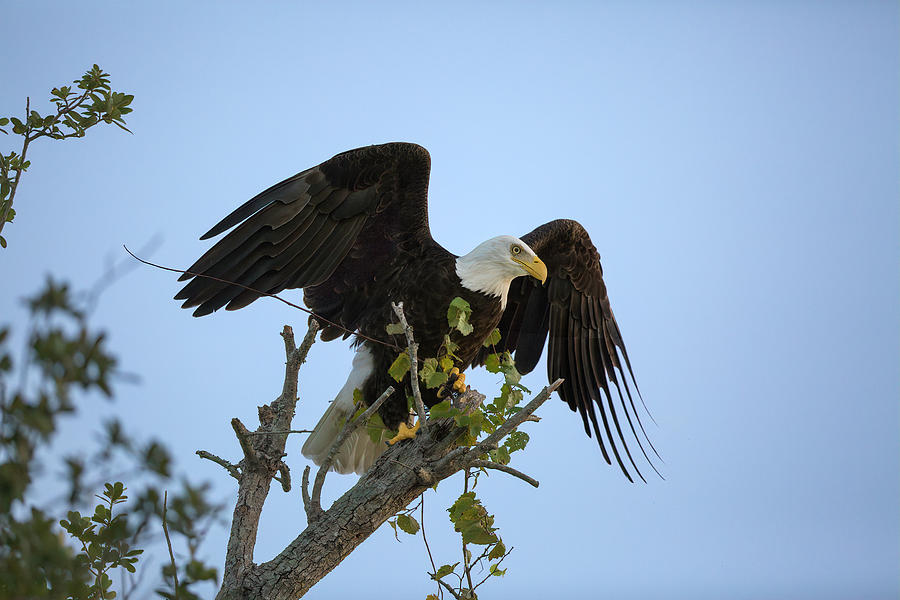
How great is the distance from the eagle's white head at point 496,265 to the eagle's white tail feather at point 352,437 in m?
0.55

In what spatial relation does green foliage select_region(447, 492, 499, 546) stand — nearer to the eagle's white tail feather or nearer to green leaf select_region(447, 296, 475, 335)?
green leaf select_region(447, 296, 475, 335)

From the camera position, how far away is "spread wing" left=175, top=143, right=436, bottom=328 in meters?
2.81

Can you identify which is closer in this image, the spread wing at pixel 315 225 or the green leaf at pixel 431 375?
the green leaf at pixel 431 375

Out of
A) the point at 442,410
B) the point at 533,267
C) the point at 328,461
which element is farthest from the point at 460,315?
the point at 328,461

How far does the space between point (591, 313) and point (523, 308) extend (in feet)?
1.16

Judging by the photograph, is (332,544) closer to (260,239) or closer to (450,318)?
(450,318)

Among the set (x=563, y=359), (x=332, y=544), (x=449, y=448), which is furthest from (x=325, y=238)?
(x=563, y=359)

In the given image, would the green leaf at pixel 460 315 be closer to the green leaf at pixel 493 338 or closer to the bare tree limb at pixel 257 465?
the green leaf at pixel 493 338

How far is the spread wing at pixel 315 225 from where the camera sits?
2.81 metres

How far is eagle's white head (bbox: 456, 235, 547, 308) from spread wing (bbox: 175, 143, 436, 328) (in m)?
0.22

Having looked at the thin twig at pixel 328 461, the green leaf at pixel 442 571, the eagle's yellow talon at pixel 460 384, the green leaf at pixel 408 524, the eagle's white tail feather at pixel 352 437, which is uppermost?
the eagle's white tail feather at pixel 352 437

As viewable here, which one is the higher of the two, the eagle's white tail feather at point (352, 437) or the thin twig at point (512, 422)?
the eagle's white tail feather at point (352, 437)

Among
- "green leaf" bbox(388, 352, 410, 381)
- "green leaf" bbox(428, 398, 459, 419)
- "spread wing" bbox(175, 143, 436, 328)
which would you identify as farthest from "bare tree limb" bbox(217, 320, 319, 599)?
"green leaf" bbox(428, 398, 459, 419)

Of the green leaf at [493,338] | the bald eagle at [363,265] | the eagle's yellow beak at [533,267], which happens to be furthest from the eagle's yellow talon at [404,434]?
the eagle's yellow beak at [533,267]
